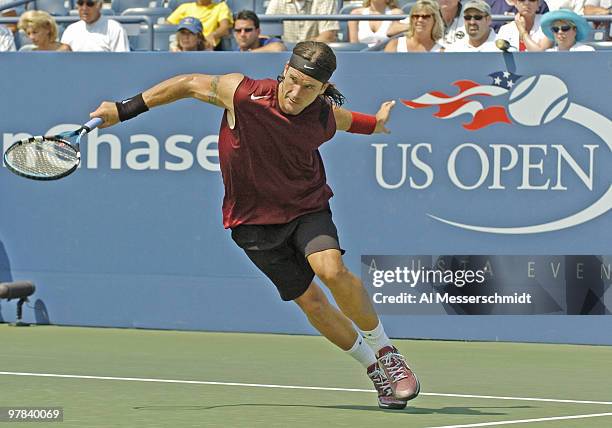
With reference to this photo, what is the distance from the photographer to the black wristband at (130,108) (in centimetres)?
706

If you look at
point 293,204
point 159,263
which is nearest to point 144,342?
point 159,263

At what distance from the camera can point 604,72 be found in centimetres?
1082

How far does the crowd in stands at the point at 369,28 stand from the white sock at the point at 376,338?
401cm

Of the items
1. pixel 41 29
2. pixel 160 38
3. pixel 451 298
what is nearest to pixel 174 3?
pixel 160 38

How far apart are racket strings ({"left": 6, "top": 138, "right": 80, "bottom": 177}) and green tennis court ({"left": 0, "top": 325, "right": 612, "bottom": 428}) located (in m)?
1.29

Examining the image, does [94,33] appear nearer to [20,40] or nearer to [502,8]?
[20,40]

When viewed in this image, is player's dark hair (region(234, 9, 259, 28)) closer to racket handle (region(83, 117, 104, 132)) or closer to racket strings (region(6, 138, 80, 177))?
racket strings (region(6, 138, 80, 177))

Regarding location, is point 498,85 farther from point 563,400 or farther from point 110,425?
point 110,425

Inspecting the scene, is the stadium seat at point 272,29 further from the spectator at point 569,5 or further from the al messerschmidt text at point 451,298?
the al messerschmidt text at point 451,298

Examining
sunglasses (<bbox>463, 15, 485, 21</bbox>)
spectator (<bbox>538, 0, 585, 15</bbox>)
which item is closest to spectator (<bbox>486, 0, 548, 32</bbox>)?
spectator (<bbox>538, 0, 585, 15</bbox>)

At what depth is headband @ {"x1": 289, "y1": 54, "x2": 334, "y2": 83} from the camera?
278 inches

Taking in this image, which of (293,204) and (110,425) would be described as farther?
(293,204)

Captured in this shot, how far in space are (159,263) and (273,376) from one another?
292 cm

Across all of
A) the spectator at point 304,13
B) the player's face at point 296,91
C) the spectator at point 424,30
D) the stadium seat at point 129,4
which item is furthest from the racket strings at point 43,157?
the stadium seat at point 129,4
